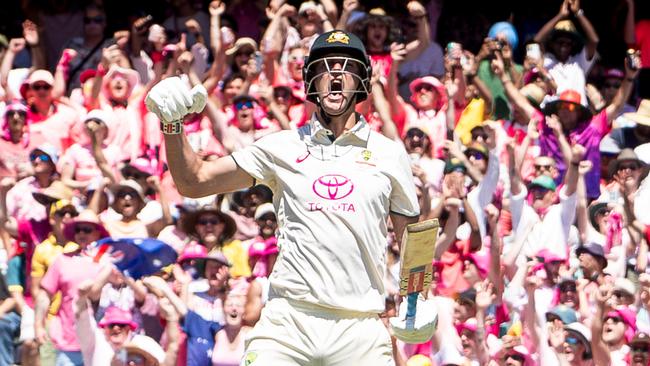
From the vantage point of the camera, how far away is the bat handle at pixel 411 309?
302 inches

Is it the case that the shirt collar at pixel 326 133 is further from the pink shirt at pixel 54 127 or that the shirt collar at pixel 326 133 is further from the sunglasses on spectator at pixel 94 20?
the sunglasses on spectator at pixel 94 20

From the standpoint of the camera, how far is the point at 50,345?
12.1 meters

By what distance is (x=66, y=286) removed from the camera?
1223cm

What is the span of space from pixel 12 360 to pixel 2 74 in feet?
12.4

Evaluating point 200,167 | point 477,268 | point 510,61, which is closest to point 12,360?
point 477,268

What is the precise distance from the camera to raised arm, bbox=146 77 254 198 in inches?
293

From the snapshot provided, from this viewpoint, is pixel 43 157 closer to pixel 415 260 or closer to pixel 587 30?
pixel 587 30

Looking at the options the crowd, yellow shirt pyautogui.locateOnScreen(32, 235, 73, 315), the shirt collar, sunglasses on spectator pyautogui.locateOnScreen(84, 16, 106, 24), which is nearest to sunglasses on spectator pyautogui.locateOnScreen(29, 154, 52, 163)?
the crowd

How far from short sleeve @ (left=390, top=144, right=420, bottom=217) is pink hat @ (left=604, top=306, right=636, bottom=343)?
4.46 meters

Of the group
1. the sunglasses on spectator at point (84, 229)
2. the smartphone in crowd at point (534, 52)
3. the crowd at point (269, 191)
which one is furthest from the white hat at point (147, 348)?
the smartphone in crowd at point (534, 52)

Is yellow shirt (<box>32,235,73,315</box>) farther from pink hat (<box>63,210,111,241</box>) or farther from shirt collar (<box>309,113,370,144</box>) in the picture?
shirt collar (<box>309,113,370,144</box>)

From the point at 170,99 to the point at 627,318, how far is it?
220 inches

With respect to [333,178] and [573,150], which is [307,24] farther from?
[333,178]

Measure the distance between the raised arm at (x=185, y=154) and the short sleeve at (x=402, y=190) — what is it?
0.61 metres
